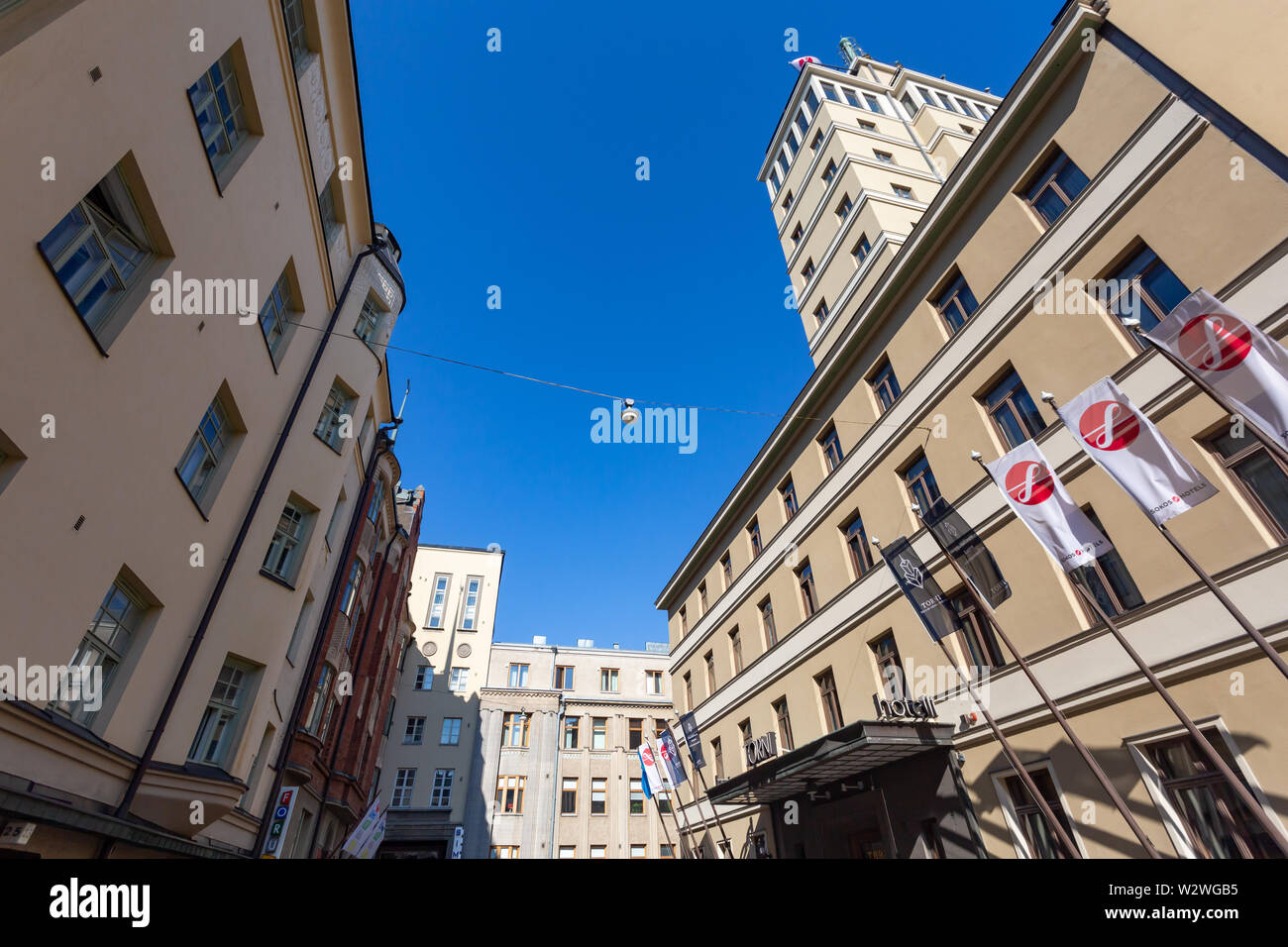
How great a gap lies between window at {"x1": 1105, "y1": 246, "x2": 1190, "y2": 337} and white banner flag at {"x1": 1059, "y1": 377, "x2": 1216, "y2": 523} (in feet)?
7.84

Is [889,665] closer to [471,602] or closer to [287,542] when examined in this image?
[287,542]

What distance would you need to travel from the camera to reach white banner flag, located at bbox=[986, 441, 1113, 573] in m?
10.2

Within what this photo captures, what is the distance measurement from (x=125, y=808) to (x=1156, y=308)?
66.4ft

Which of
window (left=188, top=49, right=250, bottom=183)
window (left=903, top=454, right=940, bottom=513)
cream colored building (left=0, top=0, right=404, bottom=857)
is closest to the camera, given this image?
→ cream colored building (left=0, top=0, right=404, bottom=857)

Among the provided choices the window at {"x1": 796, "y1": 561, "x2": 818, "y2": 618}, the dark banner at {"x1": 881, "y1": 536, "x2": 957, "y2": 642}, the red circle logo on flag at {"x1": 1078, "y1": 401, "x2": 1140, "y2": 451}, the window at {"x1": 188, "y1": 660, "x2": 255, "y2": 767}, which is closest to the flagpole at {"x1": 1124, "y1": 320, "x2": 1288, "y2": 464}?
the red circle logo on flag at {"x1": 1078, "y1": 401, "x2": 1140, "y2": 451}

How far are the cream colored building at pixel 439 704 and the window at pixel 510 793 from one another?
192 centimetres

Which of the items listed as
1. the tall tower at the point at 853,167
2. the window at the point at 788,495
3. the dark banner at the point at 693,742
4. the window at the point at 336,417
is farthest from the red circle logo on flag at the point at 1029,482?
the window at the point at 336,417

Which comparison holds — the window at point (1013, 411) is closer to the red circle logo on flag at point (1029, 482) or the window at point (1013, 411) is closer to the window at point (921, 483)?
the window at point (921, 483)

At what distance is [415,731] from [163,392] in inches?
1397

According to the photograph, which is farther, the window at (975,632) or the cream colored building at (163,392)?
the window at (975,632)

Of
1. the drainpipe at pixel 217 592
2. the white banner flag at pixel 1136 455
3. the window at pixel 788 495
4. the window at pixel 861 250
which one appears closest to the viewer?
the white banner flag at pixel 1136 455

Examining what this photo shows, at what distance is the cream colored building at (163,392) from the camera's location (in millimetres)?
7824

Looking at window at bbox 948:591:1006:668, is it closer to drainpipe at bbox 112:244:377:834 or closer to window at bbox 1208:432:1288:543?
window at bbox 1208:432:1288:543
